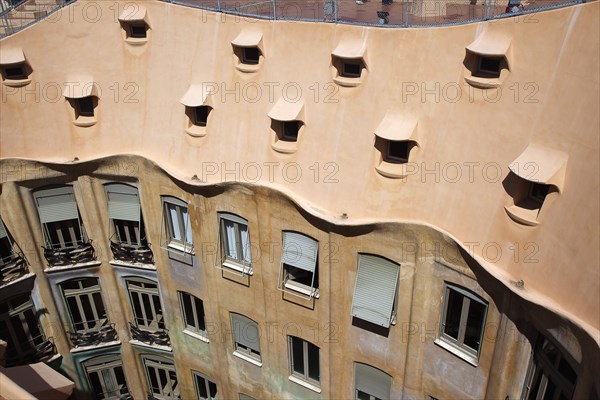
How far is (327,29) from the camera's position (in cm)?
1927

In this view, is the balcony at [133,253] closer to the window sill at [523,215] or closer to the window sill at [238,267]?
the window sill at [238,267]

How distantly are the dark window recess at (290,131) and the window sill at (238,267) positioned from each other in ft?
18.9

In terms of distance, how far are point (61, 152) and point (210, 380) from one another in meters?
13.6

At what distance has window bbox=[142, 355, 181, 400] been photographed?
2897 centimetres

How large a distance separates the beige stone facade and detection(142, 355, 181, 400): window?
259 mm

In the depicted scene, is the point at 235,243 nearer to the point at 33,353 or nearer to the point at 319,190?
the point at 319,190

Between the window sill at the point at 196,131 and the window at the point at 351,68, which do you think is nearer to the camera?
the window at the point at 351,68

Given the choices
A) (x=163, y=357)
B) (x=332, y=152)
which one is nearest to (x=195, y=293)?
(x=163, y=357)

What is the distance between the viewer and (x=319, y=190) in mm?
19688

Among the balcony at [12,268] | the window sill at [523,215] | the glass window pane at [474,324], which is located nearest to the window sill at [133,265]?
the balcony at [12,268]

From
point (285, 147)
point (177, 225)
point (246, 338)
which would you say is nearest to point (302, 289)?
point (246, 338)

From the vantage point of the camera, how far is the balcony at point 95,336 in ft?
91.5

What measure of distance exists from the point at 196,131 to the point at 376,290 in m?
9.89

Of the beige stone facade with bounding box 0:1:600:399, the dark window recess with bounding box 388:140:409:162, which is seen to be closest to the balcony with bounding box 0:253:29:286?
the beige stone facade with bounding box 0:1:600:399
